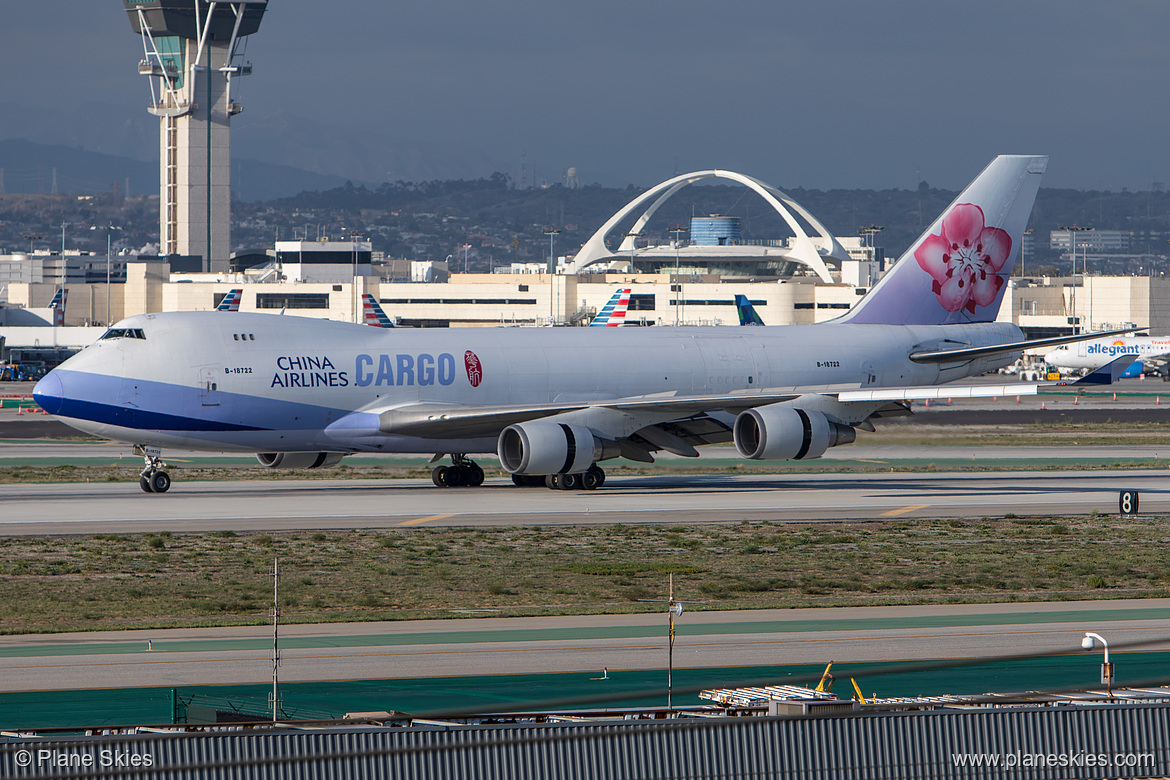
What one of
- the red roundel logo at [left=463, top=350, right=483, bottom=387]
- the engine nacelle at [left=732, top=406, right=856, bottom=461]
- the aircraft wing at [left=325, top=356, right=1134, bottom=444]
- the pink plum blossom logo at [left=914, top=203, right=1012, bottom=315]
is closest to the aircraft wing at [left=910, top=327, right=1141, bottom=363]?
the pink plum blossom logo at [left=914, top=203, right=1012, bottom=315]

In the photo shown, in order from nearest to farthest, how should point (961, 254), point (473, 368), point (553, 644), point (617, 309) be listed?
point (553, 644) → point (473, 368) → point (961, 254) → point (617, 309)

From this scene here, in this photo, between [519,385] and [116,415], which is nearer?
[116,415]

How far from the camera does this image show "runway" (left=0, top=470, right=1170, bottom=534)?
38.5m

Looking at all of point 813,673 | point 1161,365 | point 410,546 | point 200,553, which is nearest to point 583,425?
point 410,546

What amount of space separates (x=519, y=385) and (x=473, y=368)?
66.3 inches

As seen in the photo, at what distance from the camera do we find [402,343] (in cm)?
4466

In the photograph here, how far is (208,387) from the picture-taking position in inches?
1628

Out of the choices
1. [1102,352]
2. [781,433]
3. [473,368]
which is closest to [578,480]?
[473,368]

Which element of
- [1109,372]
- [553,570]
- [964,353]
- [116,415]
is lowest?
[553,570]

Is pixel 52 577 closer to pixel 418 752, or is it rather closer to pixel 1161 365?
pixel 418 752

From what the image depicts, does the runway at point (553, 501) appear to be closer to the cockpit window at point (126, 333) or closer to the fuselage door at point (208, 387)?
the fuselage door at point (208, 387)

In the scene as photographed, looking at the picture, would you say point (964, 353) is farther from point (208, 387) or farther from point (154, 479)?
point (154, 479)

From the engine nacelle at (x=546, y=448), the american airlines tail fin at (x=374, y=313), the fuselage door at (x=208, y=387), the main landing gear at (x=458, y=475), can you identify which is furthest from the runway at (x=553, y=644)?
the american airlines tail fin at (x=374, y=313)

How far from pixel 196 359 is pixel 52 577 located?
43.7 ft
